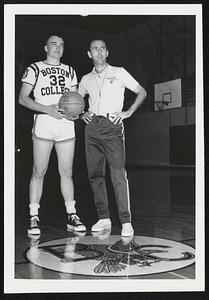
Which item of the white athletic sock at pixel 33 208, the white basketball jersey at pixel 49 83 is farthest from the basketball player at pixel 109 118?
the white athletic sock at pixel 33 208

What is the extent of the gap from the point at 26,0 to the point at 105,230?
4.63ft

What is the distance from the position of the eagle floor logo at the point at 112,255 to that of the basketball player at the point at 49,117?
27 centimetres

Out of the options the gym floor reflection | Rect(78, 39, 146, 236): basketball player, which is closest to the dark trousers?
Rect(78, 39, 146, 236): basketball player

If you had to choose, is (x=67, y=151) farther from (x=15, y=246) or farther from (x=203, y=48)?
(x=203, y=48)

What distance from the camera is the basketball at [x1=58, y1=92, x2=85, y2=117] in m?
2.22

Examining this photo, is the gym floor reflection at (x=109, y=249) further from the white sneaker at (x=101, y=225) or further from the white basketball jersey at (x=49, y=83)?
the white basketball jersey at (x=49, y=83)

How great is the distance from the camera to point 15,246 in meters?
2.06

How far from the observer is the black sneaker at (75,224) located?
2.42 metres

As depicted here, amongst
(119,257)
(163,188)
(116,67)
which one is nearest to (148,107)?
(163,188)

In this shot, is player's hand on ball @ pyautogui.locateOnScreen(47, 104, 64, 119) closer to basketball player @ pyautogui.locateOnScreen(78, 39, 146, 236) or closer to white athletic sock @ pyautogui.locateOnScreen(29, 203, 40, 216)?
basketball player @ pyautogui.locateOnScreen(78, 39, 146, 236)

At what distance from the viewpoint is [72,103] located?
2.22m

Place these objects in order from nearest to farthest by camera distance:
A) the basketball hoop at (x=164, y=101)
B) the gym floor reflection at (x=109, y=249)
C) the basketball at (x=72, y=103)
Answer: the gym floor reflection at (x=109, y=249) → the basketball at (x=72, y=103) → the basketball hoop at (x=164, y=101)

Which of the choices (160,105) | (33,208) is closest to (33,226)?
(33,208)

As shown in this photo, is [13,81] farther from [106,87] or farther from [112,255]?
[112,255]
